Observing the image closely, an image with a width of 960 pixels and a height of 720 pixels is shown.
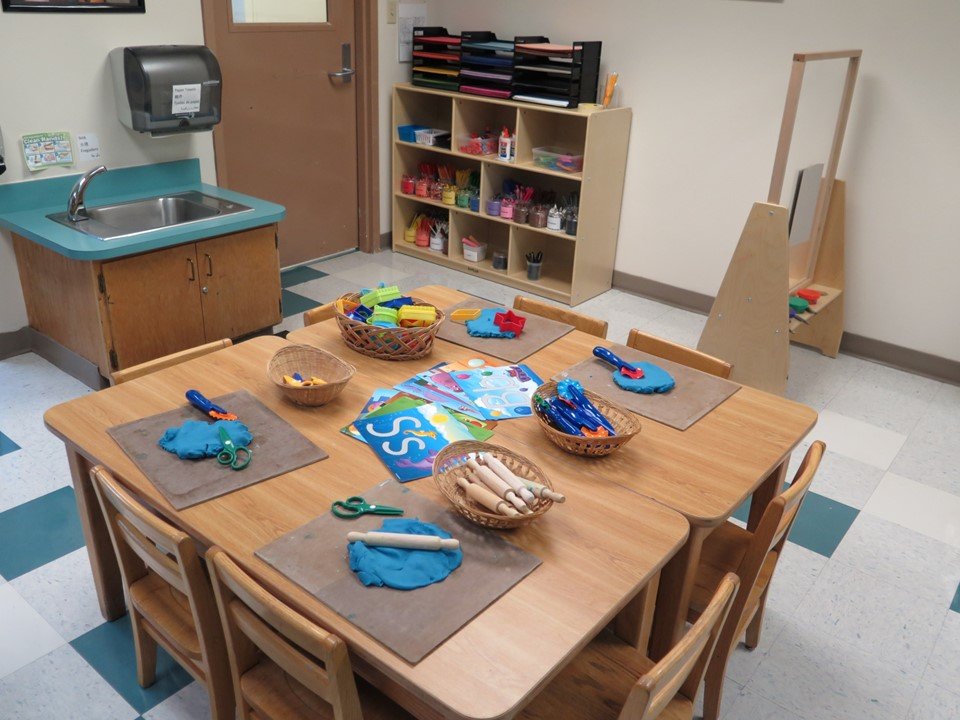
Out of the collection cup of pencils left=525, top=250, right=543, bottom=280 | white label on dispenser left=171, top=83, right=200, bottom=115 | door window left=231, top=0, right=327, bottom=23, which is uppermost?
door window left=231, top=0, right=327, bottom=23

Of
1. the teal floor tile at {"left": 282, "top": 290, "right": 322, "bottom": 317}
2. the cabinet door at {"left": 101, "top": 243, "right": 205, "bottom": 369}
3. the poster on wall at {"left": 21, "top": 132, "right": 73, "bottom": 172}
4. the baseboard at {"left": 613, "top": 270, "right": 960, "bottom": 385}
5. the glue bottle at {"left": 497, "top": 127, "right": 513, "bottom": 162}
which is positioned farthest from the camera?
the glue bottle at {"left": 497, "top": 127, "right": 513, "bottom": 162}

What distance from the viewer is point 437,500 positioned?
1.57 m

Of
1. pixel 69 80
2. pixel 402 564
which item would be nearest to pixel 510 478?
pixel 402 564

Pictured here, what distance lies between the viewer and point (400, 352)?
2.11 m

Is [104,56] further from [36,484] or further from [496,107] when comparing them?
[496,107]

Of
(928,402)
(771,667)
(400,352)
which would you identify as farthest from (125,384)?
(928,402)

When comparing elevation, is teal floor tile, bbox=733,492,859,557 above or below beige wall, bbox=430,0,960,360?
below

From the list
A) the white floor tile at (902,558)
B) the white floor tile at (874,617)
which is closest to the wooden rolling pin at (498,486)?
the white floor tile at (874,617)

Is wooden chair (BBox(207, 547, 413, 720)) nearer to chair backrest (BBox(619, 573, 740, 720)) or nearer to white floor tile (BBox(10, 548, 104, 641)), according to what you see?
chair backrest (BBox(619, 573, 740, 720))

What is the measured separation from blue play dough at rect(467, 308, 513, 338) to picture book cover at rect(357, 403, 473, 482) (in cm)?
43

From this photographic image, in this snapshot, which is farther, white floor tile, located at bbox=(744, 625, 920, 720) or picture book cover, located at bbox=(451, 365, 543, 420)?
white floor tile, located at bbox=(744, 625, 920, 720)

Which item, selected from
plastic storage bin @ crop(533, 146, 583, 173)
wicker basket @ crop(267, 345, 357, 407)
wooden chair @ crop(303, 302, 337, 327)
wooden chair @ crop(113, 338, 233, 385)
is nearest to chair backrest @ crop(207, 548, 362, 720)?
wicker basket @ crop(267, 345, 357, 407)

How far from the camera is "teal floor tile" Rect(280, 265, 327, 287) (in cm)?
452

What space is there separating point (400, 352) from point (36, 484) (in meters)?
1.47
